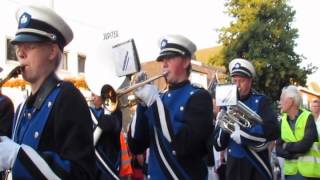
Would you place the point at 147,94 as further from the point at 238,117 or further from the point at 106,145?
the point at 238,117

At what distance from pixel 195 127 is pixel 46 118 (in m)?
1.63

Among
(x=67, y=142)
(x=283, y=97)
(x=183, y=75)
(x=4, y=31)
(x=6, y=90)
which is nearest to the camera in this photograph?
(x=67, y=142)

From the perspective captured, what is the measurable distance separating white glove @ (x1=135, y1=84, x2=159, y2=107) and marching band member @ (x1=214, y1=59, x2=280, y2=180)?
1875mm

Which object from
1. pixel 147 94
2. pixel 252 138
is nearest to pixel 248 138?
pixel 252 138

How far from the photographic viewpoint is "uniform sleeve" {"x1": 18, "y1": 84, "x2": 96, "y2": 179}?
239cm

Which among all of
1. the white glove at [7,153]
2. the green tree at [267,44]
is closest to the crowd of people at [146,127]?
the white glove at [7,153]

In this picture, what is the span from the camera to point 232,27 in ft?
86.6

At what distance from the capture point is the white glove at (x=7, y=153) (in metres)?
2.31

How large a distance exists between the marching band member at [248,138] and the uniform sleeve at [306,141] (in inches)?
42.2

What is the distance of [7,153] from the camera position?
2326 millimetres

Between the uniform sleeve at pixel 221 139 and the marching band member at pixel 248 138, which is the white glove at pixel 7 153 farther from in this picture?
the uniform sleeve at pixel 221 139

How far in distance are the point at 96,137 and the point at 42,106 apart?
2.40 metres

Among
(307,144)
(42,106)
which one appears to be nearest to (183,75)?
(42,106)

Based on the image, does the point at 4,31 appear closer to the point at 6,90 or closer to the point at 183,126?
the point at 6,90
